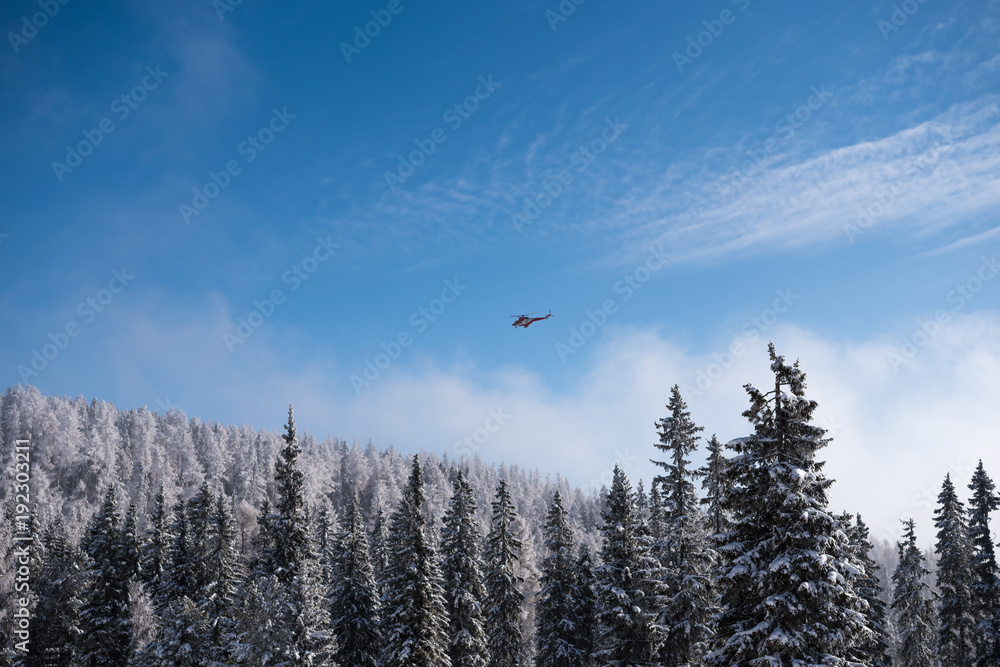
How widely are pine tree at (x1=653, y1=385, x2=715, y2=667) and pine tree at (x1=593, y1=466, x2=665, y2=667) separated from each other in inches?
29.6

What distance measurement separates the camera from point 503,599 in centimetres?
4516

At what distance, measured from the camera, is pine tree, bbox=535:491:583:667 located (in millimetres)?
41875

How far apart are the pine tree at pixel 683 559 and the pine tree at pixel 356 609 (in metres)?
19.8

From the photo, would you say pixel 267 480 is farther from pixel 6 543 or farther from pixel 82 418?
pixel 6 543

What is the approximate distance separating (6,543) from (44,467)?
4973 inches

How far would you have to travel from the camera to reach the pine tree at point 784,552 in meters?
16.6

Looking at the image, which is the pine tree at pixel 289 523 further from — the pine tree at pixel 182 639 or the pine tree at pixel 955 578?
the pine tree at pixel 955 578

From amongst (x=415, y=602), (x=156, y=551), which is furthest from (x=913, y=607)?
(x=156, y=551)

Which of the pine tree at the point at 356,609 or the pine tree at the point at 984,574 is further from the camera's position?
the pine tree at the point at 356,609

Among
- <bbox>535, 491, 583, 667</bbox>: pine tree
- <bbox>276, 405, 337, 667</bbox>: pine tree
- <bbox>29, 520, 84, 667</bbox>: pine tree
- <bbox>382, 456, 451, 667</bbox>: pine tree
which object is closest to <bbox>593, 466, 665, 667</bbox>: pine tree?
<bbox>535, 491, 583, 667</bbox>: pine tree

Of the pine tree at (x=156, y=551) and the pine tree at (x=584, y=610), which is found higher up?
the pine tree at (x=156, y=551)
